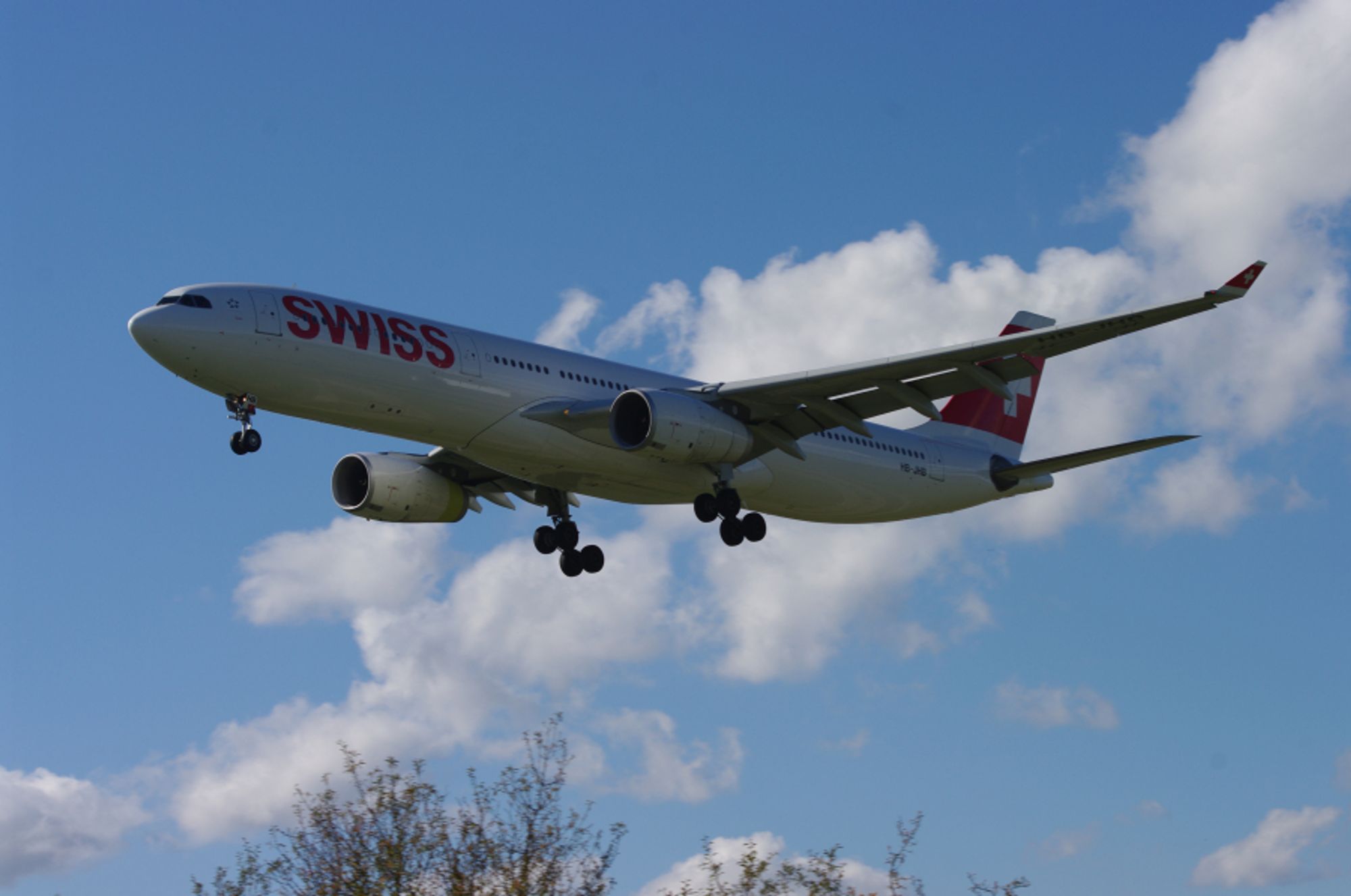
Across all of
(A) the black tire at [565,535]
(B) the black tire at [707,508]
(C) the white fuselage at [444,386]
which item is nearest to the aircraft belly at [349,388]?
(C) the white fuselage at [444,386]

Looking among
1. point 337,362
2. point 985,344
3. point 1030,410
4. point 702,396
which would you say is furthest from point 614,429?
point 1030,410

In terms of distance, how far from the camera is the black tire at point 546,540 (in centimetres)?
3831

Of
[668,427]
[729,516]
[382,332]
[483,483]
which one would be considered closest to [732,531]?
[729,516]

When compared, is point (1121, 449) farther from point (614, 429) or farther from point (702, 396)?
point (614, 429)

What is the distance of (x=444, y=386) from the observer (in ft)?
99.4

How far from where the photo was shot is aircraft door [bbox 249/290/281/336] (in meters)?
28.8

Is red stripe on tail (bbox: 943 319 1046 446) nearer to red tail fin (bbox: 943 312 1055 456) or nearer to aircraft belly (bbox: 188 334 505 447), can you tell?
red tail fin (bbox: 943 312 1055 456)

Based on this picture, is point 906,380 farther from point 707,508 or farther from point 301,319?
point 301,319

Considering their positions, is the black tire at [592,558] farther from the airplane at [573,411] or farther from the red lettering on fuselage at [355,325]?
the red lettering on fuselage at [355,325]

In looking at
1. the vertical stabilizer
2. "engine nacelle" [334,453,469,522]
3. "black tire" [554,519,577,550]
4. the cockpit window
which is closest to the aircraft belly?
the cockpit window

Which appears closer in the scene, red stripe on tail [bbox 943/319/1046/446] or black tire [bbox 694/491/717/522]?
black tire [bbox 694/491/717/522]

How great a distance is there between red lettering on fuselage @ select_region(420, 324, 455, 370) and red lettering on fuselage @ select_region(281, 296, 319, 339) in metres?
2.25

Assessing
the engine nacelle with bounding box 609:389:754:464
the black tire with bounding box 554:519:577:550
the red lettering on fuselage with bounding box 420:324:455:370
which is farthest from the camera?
the black tire with bounding box 554:519:577:550

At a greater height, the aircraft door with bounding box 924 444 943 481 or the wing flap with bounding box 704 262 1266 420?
the aircraft door with bounding box 924 444 943 481
